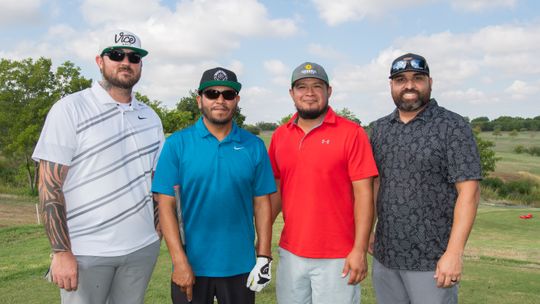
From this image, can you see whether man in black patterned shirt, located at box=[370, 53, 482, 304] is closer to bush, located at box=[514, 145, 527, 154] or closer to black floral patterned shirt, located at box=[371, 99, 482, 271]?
black floral patterned shirt, located at box=[371, 99, 482, 271]

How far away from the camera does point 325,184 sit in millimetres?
4695

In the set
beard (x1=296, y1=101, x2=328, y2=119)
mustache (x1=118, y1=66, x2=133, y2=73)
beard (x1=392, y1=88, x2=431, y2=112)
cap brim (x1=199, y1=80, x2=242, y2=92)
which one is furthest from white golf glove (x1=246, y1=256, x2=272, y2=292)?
mustache (x1=118, y1=66, x2=133, y2=73)

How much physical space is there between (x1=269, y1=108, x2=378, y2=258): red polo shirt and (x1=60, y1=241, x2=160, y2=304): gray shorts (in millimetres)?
1371

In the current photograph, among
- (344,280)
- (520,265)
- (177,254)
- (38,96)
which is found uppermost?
(38,96)

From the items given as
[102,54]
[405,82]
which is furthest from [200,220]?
[405,82]

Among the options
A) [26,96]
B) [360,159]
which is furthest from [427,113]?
[26,96]

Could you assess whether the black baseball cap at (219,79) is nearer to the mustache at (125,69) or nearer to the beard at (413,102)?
the mustache at (125,69)

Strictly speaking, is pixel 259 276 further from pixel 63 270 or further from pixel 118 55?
pixel 118 55

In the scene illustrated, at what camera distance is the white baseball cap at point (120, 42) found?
4586 millimetres

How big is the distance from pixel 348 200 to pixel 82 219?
2389 mm

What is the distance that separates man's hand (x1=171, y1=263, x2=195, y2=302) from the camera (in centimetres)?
417

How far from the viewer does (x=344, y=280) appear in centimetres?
478

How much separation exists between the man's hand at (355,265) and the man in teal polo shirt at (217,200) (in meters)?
0.77

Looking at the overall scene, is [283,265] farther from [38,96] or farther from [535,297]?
[38,96]
